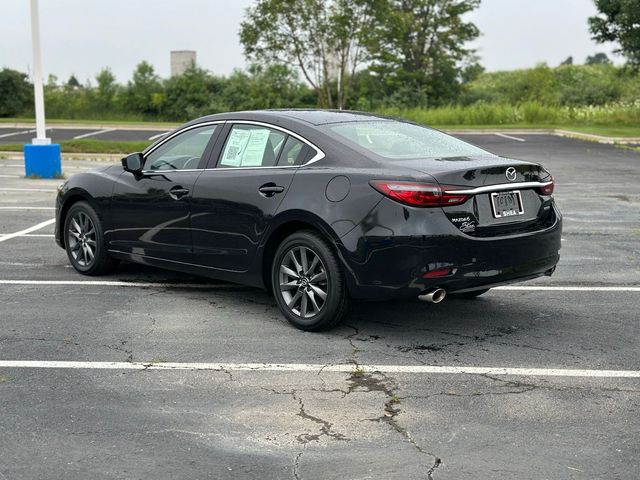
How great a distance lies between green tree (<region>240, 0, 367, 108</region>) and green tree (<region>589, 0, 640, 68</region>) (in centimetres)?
896

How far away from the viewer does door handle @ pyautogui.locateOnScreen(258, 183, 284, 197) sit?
6941mm

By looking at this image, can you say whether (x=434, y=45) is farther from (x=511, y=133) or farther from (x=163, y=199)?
(x=163, y=199)


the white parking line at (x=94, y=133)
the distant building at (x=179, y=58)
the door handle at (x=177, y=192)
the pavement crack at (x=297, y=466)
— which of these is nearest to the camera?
the pavement crack at (x=297, y=466)

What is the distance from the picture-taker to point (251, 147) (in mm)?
7406

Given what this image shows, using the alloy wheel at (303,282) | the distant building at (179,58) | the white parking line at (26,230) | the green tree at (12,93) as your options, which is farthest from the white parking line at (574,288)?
the distant building at (179,58)

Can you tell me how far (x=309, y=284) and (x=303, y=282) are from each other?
0.19 feet

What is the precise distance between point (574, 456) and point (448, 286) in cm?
207

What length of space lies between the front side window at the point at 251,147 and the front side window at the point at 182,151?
28 cm

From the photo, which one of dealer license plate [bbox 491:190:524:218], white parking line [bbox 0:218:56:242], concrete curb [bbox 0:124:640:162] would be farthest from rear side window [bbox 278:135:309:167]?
concrete curb [bbox 0:124:640:162]

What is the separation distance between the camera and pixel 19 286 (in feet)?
27.4

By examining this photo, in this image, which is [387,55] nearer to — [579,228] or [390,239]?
[579,228]

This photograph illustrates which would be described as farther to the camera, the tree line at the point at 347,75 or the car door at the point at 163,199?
the tree line at the point at 347,75

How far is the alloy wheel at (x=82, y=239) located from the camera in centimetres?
873

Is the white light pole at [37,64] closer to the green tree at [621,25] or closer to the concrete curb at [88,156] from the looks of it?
the concrete curb at [88,156]
